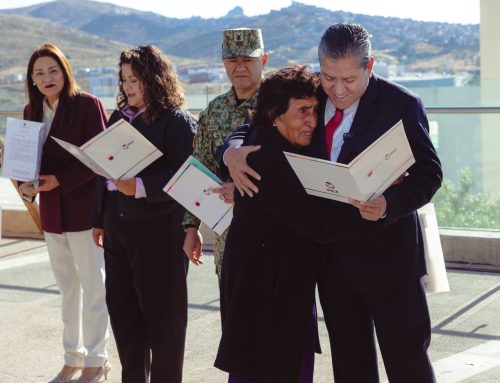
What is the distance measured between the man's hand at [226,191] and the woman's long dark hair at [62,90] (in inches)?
63.6

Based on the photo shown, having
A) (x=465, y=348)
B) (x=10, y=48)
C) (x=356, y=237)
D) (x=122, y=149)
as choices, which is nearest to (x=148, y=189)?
(x=122, y=149)

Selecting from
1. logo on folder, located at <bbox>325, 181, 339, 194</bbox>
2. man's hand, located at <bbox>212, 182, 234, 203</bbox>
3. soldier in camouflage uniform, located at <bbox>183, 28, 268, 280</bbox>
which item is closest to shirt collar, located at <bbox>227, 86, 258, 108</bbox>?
soldier in camouflage uniform, located at <bbox>183, 28, 268, 280</bbox>

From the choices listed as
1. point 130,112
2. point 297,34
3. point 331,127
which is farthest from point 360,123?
point 297,34

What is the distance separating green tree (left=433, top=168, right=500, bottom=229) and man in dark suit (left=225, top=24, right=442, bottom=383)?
13.7 ft

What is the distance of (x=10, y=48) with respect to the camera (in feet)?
287

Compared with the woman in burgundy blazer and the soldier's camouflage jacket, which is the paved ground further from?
the soldier's camouflage jacket

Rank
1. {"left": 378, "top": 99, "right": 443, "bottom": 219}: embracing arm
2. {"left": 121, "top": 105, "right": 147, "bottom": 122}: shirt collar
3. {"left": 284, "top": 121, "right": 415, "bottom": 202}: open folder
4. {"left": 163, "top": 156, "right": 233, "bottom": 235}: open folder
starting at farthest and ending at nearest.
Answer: {"left": 121, "top": 105, "right": 147, "bottom": 122}: shirt collar → {"left": 163, "top": 156, "right": 233, "bottom": 235}: open folder → {"left": 378, "top": 99, "right": 443, "bottom": 219}: embracing arm → {"left": 284, "top": 121, "right": 415, "bottom": 202}: open folder

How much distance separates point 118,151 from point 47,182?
3.29 ft

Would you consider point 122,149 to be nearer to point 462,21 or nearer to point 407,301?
point 407,301

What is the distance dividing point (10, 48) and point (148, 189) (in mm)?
86724

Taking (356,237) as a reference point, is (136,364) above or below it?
below

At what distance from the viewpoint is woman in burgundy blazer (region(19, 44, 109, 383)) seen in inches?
205

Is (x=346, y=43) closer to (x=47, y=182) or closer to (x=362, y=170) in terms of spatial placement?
(x=362, y=170)

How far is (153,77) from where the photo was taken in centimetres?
448
